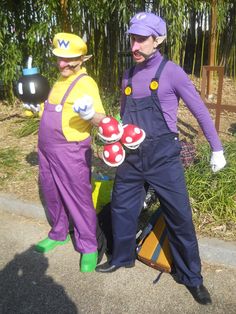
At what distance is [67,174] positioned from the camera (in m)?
2.84

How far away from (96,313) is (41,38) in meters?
4.29

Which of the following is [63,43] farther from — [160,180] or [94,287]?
[94,287]

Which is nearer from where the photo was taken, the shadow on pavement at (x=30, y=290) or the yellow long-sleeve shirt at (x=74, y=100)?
the shadow on pavement at (x=30, y=290)

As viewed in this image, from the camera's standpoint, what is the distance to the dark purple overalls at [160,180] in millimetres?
2445

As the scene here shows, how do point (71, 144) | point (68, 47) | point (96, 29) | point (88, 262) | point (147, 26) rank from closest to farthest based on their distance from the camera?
point (147, 26), point (68, 47), point (71, 144), point (88, 262), point (96, 29)

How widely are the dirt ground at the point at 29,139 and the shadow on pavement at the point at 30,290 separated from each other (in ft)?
2.96

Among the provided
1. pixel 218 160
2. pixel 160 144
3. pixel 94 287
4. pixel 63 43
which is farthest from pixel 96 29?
pixel 94 287

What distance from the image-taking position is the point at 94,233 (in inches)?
118

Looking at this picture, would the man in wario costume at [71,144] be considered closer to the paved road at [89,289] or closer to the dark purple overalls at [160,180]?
the paved road at [89,289]

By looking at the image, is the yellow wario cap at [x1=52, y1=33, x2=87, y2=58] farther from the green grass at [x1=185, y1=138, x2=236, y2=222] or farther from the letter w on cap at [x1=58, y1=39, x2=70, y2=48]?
the green grass at [x1=185, y1=138, x2=236, y2=222]

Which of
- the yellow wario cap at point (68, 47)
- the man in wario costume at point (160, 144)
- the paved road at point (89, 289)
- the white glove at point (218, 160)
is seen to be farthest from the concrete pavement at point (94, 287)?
the yellow wario cap at point (68, 47)

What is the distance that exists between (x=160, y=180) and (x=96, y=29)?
4.37m

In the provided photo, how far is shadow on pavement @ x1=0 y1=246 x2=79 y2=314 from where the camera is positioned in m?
2.57

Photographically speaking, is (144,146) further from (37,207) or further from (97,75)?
(97,75)
